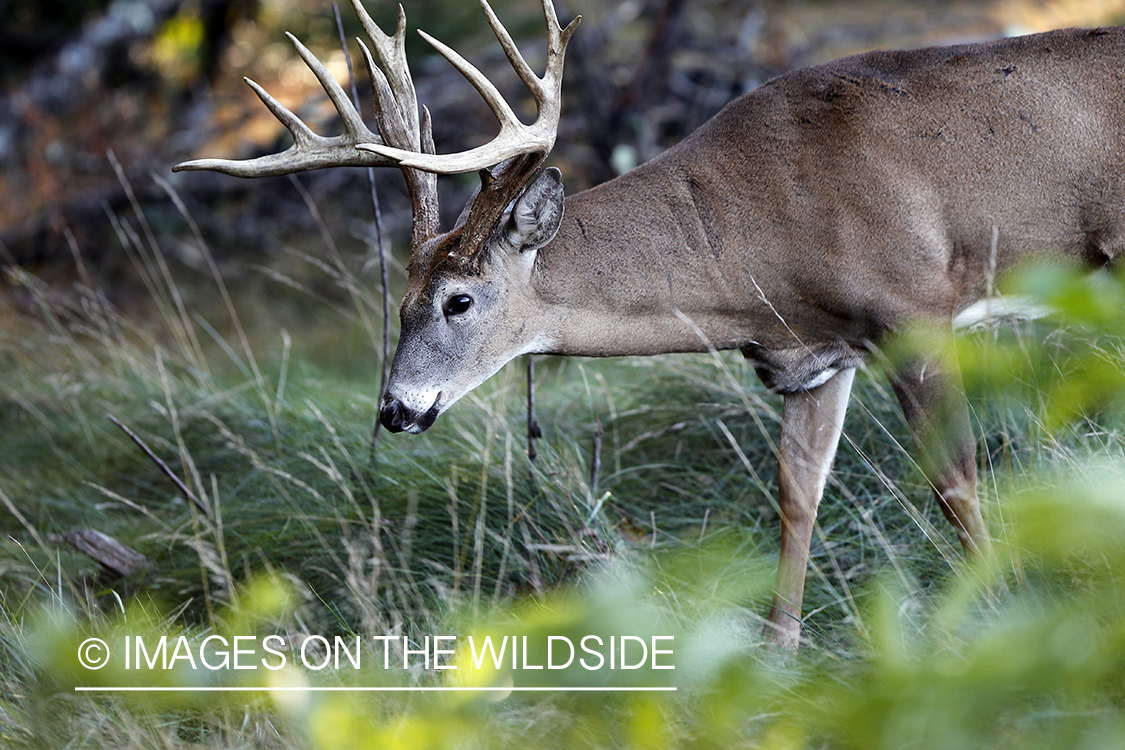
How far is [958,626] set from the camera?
7.74 feet

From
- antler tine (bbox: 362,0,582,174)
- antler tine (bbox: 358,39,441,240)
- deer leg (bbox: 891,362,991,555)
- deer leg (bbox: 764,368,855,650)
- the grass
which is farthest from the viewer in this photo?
deer leg (bbox: 764,368,855,650)

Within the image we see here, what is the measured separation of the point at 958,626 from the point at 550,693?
35.8 inches

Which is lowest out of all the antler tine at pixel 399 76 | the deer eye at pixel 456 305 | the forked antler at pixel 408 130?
the deer eye at pixel 456 305

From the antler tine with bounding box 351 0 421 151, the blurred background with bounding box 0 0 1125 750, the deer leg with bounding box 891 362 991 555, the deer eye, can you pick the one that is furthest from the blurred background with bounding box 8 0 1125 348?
the deer leg with bounding box 891 362 991 555

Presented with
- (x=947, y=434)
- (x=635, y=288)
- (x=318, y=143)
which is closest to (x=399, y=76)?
(x=318, y=143)

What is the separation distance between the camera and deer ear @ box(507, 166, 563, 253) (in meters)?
3.24

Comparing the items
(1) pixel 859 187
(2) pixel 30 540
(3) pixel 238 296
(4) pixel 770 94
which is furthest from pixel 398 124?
(3) pixel 238 296

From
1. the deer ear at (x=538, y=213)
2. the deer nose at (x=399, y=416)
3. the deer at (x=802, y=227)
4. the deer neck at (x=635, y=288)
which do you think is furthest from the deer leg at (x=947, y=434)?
the deer nose at (x=399, y=416)

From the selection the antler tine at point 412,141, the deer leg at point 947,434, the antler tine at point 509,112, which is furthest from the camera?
the antler tine at point 412,141

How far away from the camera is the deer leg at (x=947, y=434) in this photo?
316cm

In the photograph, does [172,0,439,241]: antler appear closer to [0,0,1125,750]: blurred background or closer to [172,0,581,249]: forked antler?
[172,0,581,249]: forked antler

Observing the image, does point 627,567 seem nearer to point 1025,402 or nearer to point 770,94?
point 1025,402

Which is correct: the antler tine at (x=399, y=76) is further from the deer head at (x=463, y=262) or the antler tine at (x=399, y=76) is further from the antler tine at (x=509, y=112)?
the antler tine at (x=509, y=112)

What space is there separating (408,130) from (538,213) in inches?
→ 23.2
